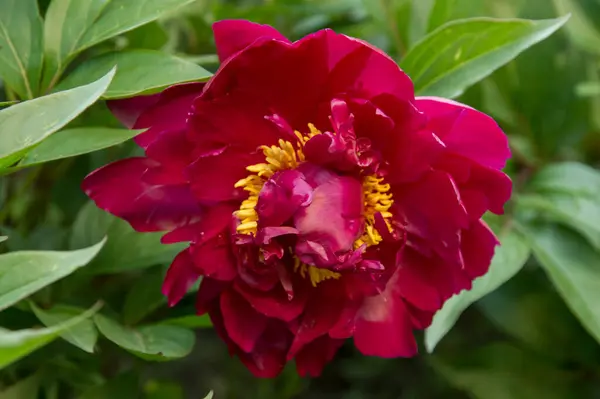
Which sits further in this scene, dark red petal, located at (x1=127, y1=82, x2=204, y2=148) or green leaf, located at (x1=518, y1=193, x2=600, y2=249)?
green leaf, located at (x1=518, y1=193, x2=600, y2=249)

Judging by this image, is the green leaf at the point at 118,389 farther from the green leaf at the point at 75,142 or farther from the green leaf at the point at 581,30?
the green leaf at the point at 581,30

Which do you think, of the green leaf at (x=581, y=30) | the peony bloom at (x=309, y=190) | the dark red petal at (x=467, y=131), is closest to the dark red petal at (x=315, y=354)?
the peony bloom at (x=309, y=190)

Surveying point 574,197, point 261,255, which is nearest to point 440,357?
point 574,197

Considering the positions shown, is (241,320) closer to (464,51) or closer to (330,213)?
(330,213)

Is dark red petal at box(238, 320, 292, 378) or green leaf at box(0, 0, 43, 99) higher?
green leaf at box(0, 0, 43, 99)

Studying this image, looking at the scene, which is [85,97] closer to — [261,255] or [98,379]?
[261,255]

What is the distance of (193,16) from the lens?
49cm

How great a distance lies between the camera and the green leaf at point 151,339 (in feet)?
1.04

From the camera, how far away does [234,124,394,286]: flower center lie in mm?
288

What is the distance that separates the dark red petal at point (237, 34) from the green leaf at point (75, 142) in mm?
51

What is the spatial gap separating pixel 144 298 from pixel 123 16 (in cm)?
15

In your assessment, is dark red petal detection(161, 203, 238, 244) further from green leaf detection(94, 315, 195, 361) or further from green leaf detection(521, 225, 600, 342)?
green leaf detection(521, 225, 600, 342)

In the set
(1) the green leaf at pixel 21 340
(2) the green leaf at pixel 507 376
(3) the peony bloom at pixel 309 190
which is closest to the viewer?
(1) the green leaf at pixel 21 340

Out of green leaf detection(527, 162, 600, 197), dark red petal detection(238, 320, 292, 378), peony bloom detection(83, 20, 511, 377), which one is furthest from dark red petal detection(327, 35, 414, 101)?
green leaf detection(527, 162, 600, 197)
